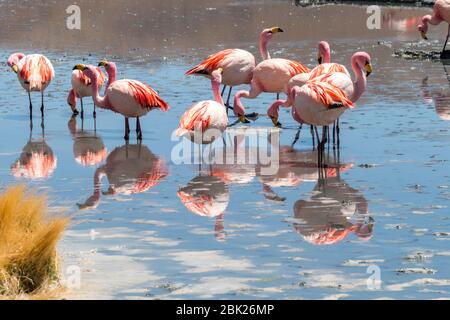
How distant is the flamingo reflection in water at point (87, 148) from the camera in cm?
1348

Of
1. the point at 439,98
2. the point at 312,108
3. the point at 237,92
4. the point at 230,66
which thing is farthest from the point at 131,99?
the point at 439,98

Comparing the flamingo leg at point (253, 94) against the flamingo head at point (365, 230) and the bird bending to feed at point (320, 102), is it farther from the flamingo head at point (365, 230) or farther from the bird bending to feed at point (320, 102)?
the flamingo head at point (365, 230)

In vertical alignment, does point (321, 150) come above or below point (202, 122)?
below

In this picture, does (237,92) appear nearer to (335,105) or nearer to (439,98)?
(335,105)

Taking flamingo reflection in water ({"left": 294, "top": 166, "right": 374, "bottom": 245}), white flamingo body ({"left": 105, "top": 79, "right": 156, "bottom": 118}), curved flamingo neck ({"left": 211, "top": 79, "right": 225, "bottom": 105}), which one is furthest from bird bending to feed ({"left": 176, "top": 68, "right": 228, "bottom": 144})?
flamingo reflection in water ({"left": 294, "top": 166, "right": 374, "bottom": 245})

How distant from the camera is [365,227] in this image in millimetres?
9945

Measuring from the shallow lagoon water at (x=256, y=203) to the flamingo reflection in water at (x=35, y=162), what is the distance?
63mm

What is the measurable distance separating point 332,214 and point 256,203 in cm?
87

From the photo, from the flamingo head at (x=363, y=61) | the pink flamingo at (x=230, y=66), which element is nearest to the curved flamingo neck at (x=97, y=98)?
the pink flamingo at (x=230, y=66)

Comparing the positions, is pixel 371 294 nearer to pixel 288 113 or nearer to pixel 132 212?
pixel 132 212

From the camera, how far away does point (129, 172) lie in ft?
41.7

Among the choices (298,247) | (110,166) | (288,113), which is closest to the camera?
(298,247)
